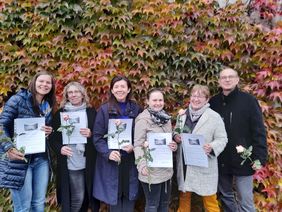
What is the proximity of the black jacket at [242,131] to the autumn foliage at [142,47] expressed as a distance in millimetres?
988

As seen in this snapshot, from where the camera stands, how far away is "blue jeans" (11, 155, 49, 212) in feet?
11.2

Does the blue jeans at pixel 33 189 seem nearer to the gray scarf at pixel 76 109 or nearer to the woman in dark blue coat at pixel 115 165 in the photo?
the gray scarf at pixel 76 109

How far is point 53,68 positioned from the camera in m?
4.87

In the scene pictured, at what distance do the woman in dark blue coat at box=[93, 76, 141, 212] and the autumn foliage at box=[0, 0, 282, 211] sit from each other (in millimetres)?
1002

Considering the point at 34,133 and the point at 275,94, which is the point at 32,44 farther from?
the point at 275,94

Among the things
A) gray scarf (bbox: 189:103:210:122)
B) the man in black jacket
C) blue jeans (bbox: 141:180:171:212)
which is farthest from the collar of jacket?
the man in black jacket

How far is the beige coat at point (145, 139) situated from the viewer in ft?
11.5

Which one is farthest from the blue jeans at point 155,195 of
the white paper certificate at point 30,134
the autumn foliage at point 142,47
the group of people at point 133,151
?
the autumn foliage at point 142,47

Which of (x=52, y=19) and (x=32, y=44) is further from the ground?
(x=52, y=19)

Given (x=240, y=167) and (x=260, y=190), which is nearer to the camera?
(x=240, y=167)

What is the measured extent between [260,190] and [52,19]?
406cm

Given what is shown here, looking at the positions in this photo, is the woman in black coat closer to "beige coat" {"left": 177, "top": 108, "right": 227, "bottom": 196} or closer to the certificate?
the certificate

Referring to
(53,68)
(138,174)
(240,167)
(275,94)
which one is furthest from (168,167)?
(53,68)

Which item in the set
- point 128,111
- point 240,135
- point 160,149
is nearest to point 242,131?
point 240,135
